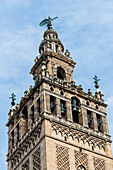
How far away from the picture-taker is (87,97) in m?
48.1

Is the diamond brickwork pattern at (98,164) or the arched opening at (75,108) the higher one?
the arched opening at (75,108)

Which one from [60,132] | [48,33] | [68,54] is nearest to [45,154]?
[60,132]

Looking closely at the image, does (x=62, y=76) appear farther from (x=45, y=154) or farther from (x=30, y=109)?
(x=45, y=154)

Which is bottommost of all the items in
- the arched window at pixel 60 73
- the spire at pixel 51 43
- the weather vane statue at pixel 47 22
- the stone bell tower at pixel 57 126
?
the stone bell tower at pixel 57 126

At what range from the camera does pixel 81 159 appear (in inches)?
1668

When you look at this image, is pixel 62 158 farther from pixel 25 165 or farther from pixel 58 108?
pixel 58 108

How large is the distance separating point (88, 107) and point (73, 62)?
23.4 feet

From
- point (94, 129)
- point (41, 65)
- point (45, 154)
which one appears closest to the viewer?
point (45, 154)

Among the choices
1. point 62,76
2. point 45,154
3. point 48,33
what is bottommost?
point 45,154

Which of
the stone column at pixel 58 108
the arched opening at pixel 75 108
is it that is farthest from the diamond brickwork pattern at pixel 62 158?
the arched opening at pixel 75 108

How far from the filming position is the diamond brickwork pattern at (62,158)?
40431mm

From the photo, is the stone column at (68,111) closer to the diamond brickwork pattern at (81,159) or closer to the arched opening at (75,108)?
the arched opening at (75,108)

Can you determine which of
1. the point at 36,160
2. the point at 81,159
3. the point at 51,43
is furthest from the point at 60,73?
the point at 36,160

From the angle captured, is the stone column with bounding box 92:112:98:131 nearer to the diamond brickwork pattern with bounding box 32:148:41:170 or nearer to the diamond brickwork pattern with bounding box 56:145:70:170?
the diamond brickwork pattern with bounding box 56:145:70:170
